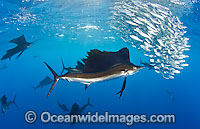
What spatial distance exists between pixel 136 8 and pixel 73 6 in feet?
22.3

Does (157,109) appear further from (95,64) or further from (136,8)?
(95,64)

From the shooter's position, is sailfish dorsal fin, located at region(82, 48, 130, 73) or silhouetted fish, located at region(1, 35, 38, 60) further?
silhouetted fish, located at region(1, 35, 38, 60)

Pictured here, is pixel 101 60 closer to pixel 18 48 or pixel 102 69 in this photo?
pixel 102 69

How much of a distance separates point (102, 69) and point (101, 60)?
0.70ft

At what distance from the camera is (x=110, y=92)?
69.7ft

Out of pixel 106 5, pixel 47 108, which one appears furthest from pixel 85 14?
pixel 47 108

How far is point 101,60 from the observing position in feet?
6.65

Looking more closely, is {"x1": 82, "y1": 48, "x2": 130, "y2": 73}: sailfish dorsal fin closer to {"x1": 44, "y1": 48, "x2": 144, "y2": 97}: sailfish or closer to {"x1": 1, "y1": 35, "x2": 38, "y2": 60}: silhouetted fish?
{"x1": 44, "y1": 48, "x2": 144, "y2": 97}: sailfish

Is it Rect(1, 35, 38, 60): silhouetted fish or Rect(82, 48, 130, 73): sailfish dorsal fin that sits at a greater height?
Rect(1, 35, 38, 60): silhouetted fish

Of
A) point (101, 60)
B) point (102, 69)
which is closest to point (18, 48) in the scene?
point (101, 60)

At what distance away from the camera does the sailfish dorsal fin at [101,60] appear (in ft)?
6.34

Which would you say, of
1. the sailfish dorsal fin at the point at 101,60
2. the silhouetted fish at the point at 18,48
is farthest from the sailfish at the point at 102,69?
the silhouetted fish at the point at 18,48

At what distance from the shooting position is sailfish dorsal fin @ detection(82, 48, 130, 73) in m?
1.93

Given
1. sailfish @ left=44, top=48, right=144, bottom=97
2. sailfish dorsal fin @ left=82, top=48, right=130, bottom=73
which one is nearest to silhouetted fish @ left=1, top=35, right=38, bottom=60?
sailfish @ left=44, top=48, right=144, bottom=97
